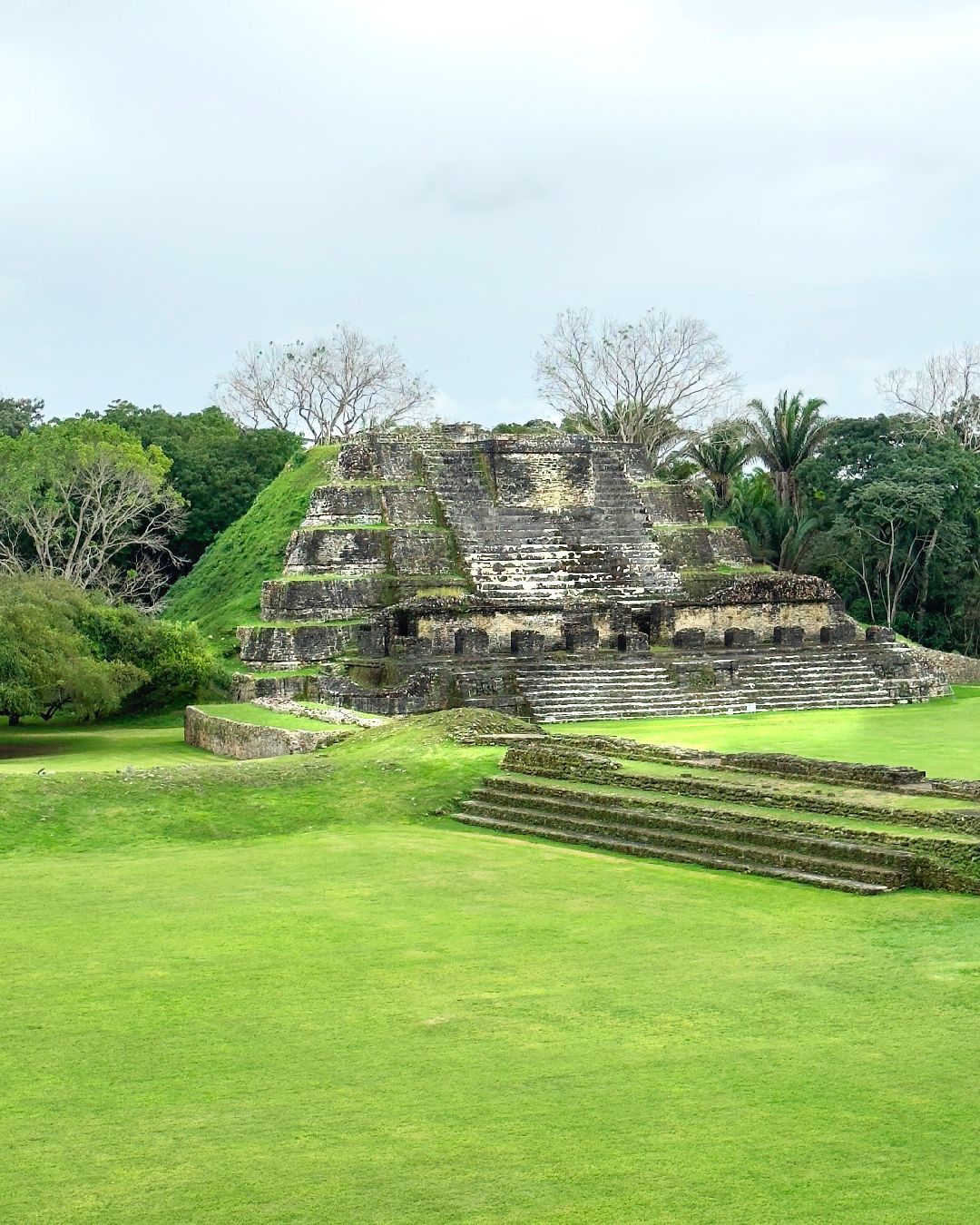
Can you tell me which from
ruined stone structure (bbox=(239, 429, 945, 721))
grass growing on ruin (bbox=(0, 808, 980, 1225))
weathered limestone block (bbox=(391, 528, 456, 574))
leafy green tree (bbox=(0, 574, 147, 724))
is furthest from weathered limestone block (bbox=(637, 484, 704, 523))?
grass growing on ruin (bbox=(0, 808, 980, 1225))

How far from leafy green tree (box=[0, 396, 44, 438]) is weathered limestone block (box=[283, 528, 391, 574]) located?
17.8 metres

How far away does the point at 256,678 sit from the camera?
24.1m

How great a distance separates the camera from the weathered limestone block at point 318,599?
27.2 meters

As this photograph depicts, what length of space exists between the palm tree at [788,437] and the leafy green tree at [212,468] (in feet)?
40.7

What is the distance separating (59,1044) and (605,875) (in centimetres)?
496

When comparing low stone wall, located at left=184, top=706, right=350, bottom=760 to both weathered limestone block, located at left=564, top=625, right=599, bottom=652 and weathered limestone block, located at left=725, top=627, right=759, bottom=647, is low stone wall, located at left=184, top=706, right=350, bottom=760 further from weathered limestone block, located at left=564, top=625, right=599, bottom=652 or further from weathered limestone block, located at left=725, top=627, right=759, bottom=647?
weathered limestone block, located at left=725, top=627, right=759, bottom=647

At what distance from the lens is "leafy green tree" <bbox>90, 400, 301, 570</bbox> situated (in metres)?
38.9

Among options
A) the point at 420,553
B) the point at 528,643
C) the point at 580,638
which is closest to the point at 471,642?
the point at 528,643

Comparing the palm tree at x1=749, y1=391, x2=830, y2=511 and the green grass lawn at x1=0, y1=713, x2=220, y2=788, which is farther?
the palm tree at x1=749, y1=391, x2=830, y2=511

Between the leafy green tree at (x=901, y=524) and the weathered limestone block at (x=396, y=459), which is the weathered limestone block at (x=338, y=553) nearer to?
the weathered limestone block at (x=396, y=459)

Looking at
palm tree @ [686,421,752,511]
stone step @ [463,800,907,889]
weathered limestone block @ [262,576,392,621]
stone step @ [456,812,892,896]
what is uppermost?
palm tree @ [686,421,752,511]

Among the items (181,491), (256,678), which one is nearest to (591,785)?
(256,678)

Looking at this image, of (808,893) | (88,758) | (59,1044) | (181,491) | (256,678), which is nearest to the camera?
(59,1044)

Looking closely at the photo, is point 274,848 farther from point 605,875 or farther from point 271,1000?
point 271,1000
